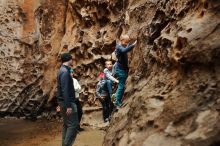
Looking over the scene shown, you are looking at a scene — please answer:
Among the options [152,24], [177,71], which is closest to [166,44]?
[177,71]

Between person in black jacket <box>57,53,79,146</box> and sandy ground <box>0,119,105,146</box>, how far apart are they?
193 centimetres

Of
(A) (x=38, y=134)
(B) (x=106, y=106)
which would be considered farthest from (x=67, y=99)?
(A) (x=38, y=134)

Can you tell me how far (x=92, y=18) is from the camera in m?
14.2

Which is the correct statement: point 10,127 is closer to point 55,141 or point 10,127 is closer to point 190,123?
point 55,141

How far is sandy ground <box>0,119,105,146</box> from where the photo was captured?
34.4 feet

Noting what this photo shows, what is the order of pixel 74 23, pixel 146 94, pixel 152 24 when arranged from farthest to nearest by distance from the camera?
pixel 74 23, pixel 152 24, pixel 146 94

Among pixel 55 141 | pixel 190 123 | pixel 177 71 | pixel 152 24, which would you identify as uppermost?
pixel 152 24

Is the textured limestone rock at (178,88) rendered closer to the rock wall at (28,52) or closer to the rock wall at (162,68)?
the rock wall at (162,68)

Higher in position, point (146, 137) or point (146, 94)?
point (146, 94)

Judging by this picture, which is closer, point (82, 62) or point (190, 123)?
point (190, 123)

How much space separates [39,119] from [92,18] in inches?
151

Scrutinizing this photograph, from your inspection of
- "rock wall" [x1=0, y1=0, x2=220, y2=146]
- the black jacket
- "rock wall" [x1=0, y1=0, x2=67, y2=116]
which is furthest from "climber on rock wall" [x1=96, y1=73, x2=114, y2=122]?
"rock wall" [x1=0, y1=0, x2=67, y2=116]

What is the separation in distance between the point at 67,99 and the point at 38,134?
4.88 meters

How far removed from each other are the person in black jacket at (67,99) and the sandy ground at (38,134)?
1.93 meters
